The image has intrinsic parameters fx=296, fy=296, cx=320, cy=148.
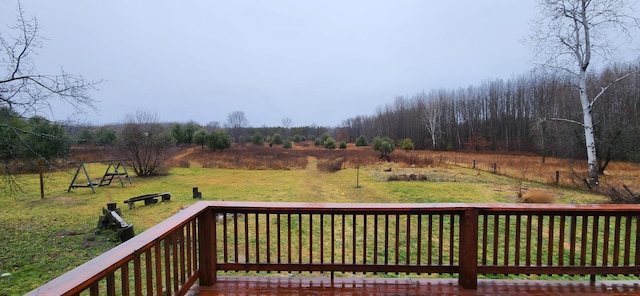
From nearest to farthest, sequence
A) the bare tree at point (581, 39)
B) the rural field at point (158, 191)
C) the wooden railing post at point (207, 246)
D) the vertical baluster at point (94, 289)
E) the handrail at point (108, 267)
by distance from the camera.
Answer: the handrail at point (108, 267) → the vertical baluster at point (94, 289) → the wooden railing post at point (207, 246) → the rural field at point (158, 191) → the bare tree at point (581, 39)

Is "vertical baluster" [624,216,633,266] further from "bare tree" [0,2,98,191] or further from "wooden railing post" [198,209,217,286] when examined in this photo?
"bare tree" [0,2,98,191]

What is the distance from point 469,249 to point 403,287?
60 centimetres

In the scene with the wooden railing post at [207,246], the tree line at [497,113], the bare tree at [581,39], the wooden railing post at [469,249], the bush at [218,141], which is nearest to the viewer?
the wooden railing post at [469,249]

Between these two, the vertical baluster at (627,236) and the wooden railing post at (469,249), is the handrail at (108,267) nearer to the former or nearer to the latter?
the wooden railing post at (469,249)

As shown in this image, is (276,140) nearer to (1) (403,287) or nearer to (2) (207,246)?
(2) (207,246)

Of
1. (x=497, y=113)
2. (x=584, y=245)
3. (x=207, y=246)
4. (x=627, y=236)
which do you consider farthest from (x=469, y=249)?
(x=497, y=113)

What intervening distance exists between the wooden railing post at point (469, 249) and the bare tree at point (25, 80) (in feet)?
19.7

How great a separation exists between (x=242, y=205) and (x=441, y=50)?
19.0 meters

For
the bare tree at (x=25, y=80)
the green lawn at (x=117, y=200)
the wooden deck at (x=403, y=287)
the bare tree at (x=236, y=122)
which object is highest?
the bare tree at (x=236, y=122)

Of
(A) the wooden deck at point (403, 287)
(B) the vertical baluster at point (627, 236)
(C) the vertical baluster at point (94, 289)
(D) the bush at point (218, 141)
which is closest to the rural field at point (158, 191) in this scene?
(A) the wooden deck at point (403, 287)

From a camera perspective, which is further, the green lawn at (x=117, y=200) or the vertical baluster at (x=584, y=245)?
the green lawn at (x=117, y=200)

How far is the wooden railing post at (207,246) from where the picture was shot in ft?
7.83

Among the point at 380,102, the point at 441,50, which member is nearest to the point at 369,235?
the point at 441,50

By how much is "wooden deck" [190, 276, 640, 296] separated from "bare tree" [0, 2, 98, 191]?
15.0 ft
